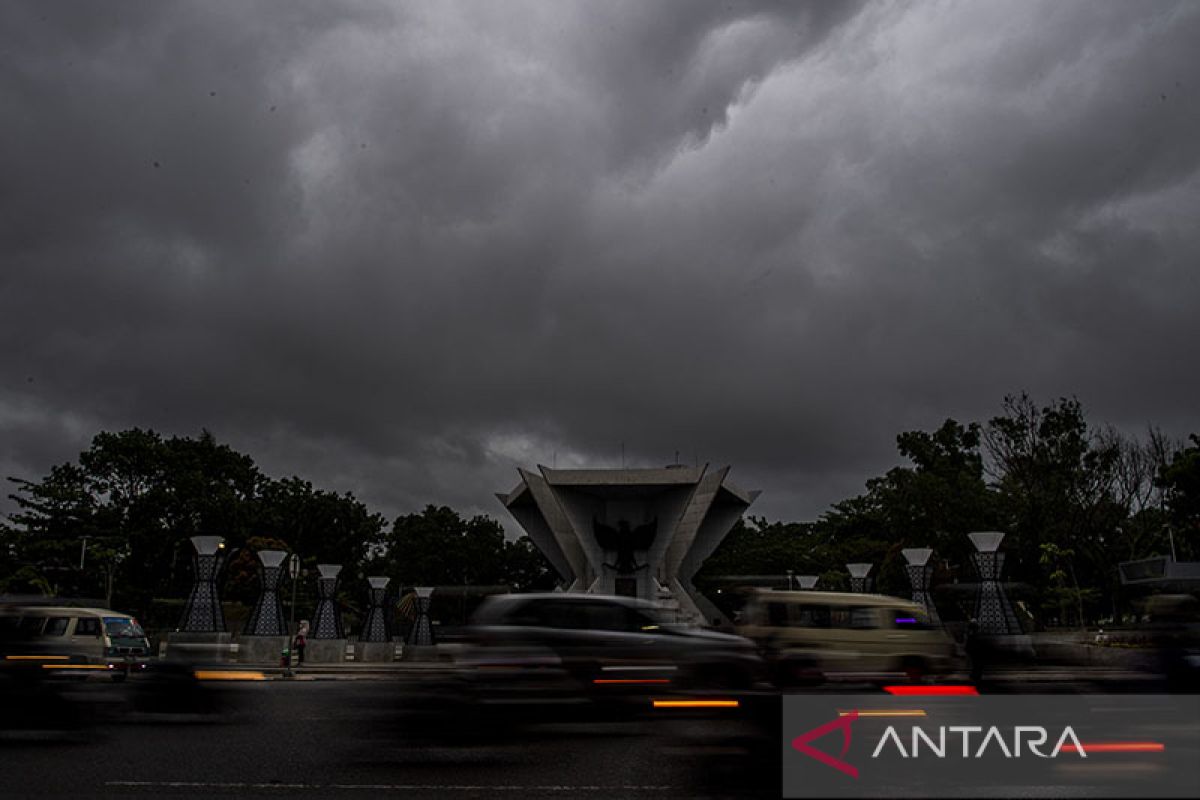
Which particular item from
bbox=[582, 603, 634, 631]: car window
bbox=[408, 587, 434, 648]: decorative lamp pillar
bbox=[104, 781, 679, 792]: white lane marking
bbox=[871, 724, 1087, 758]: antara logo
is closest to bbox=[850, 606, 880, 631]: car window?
bbox=[582, 603, 634, 631]: car window

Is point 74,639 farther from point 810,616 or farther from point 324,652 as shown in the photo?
point 324,652

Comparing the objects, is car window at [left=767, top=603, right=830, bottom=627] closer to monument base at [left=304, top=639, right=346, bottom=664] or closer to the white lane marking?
the white lane marking

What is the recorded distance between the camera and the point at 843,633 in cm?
1252

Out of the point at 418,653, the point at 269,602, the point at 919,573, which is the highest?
the point at 919,573

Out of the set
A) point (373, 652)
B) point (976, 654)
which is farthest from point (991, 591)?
point (373, 652)

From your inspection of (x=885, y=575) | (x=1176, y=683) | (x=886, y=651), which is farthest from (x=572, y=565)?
(x=1176, y=683)

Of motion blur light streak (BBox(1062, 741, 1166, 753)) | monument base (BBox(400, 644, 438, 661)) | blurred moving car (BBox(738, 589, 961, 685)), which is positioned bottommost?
monument base (BBox(400, 644, 438, 661))

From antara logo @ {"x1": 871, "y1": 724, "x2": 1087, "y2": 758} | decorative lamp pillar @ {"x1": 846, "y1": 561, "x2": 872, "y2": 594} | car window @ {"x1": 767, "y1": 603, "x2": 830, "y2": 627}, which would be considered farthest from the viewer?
decorative lamp pillar @ {"x1": 846, "y1": 561, "x2": 872, "y2": 594}

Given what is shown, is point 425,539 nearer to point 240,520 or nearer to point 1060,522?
point 240,520

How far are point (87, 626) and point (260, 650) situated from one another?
54.7 feet

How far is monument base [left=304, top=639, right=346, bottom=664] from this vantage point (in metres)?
35.5

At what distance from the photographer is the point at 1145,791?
5.93 m

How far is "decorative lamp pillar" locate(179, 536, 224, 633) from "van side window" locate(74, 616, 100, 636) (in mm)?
12943

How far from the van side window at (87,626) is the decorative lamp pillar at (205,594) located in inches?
510
